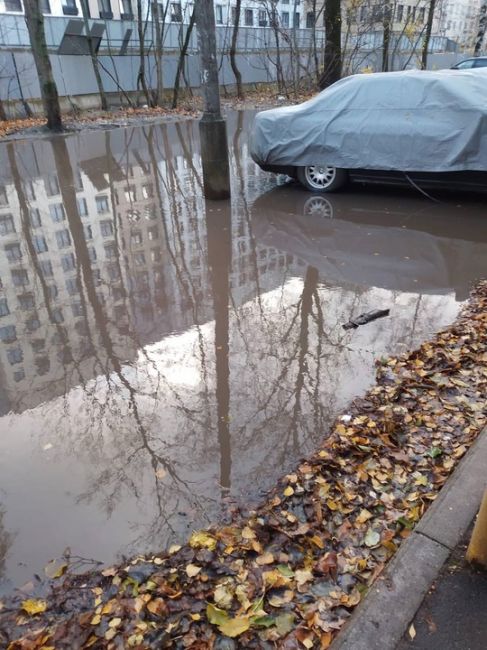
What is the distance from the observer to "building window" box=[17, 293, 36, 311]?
5547 mm

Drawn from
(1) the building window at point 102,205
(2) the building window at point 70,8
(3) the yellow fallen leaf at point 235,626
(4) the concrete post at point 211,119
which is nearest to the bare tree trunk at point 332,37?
(4) the concrete post at point 211,119

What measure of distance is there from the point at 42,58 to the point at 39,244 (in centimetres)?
1325

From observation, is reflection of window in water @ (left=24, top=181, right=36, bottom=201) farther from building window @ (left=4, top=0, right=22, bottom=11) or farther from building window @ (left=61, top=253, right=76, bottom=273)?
building window @ (left=4, top=0, right=22, bottom=11)

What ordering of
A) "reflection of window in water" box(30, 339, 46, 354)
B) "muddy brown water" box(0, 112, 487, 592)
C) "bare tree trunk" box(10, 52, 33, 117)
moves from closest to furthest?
"muddy brown water" box(0, 112, 487, 592), "reflection of window in water" box(30, 339, 46, 354), "bare tree trunk" box(10, 52, 33, 117)

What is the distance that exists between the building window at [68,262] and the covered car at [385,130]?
165 inches

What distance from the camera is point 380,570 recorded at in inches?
91.7

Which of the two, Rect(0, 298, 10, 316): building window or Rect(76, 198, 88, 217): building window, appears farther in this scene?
Rect(76, 198, 88, 217): building window

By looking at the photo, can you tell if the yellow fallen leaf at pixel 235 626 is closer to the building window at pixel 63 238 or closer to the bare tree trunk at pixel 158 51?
the building window at pixel 63 238

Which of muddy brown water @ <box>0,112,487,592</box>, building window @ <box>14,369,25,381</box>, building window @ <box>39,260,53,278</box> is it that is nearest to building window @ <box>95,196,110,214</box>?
muddy brown water @ <box>0,112,487,592</box>

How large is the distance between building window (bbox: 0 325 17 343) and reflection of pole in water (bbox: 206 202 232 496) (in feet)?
6.42

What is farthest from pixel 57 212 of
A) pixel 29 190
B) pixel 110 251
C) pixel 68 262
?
pixel 68 262

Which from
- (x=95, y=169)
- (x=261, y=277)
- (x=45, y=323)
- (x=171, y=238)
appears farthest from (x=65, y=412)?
(x=95, y=169)

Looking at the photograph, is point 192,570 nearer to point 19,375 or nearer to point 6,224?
point 19,375

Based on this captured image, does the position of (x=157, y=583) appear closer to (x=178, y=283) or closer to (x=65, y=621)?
(x=65, y=621)
